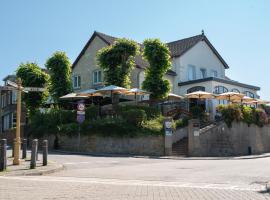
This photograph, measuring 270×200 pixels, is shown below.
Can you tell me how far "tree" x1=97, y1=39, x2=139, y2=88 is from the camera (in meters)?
35.2

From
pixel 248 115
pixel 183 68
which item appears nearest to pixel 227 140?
pixel 248 115

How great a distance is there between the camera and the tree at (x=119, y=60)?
35.2m

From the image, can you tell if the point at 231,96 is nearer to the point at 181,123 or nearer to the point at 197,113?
the point at 197,113

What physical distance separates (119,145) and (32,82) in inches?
524

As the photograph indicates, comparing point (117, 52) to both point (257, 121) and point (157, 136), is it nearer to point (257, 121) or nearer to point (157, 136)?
point (157, 136)

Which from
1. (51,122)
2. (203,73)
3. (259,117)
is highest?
(203,73)

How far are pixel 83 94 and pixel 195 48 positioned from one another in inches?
671

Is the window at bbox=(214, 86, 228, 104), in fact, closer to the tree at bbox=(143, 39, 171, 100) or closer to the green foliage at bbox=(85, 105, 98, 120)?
the tree at bbox=(143, 39, 171, 100)

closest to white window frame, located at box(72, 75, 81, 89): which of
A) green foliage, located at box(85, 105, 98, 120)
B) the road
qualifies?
green foliage, located at box(85, 105, 98, 120)

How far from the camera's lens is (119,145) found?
92.3 feet

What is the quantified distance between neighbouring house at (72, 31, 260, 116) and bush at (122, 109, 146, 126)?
10837 millimetres

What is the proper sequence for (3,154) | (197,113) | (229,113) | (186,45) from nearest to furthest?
(3,154) < (229,113) < (197,113) < (186,45)

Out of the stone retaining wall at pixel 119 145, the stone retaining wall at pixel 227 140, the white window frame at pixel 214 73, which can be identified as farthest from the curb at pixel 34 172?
the white window frame at pixel 214 73

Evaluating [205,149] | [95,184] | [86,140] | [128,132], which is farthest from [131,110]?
[95,184]
